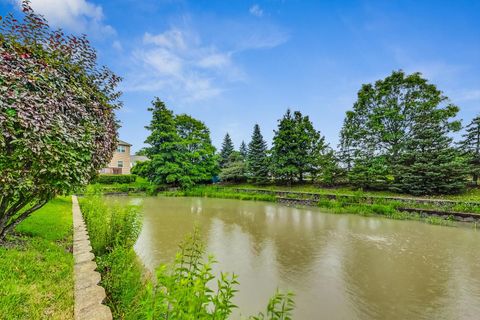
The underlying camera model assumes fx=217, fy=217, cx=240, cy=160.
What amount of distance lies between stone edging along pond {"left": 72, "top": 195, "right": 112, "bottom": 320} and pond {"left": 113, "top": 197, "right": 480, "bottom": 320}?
41.7 inches

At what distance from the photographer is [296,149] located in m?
18.7

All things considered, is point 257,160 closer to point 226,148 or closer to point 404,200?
point 226,148

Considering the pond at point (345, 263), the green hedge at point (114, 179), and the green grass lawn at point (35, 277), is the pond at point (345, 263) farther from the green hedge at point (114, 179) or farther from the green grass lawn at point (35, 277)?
the green hedge at point (114, 179)

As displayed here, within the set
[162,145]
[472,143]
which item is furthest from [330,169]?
[162,145]

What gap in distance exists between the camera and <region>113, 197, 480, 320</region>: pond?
10.5 feet

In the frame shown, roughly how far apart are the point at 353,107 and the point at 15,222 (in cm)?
2063

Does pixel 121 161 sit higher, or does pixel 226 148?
pixel 226 148

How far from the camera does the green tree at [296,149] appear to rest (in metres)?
18.4

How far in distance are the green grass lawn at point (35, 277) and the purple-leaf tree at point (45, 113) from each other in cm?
57

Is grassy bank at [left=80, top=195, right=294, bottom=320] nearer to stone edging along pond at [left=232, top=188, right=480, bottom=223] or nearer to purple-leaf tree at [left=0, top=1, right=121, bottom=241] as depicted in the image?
purple-leaf tree at [left=0, top=1, right=121, bottom=241]

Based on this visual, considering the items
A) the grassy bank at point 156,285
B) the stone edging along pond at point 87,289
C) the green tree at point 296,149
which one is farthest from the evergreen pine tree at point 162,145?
the stone edging along pond at point 87,289

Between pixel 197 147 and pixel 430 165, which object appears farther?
pixel 197 147

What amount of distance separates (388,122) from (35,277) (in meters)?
20.0

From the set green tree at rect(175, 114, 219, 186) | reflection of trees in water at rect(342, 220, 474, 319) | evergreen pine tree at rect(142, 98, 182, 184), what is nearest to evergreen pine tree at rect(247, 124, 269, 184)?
green tree at rect(175, 114, 219, 186)
